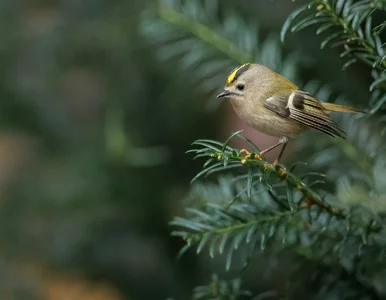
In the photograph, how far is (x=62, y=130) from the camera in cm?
165

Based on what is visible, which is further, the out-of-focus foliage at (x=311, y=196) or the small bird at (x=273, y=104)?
the small bird at (x=273, y=104)

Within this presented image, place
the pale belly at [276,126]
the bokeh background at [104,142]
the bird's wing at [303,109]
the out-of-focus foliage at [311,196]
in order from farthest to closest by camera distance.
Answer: the bokeh background at [104,142], the pale belly at [276,126], the bird's wing at [303,109], the out-of-focus foliage at [311,196]

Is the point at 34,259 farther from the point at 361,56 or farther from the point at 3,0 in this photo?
the point at 361,56

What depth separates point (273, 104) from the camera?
3.43 ft

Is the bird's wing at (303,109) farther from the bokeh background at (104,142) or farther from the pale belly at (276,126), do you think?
the bokeh background at (104,142)

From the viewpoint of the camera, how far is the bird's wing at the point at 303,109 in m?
0.92

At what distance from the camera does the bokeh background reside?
1.41m

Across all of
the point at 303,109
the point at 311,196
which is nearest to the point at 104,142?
the point at 303,109

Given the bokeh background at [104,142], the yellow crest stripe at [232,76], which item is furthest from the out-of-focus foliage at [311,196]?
the bokeh background at [104,142]

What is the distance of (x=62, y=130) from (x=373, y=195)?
3.01 ft

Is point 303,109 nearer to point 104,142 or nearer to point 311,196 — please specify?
point 311,196

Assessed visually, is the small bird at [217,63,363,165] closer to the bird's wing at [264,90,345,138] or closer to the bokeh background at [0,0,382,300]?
the bird's wing at [264,90,345,138]

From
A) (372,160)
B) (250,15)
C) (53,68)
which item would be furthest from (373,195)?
(53,68)

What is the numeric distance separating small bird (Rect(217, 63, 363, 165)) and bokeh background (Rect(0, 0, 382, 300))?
28cm
